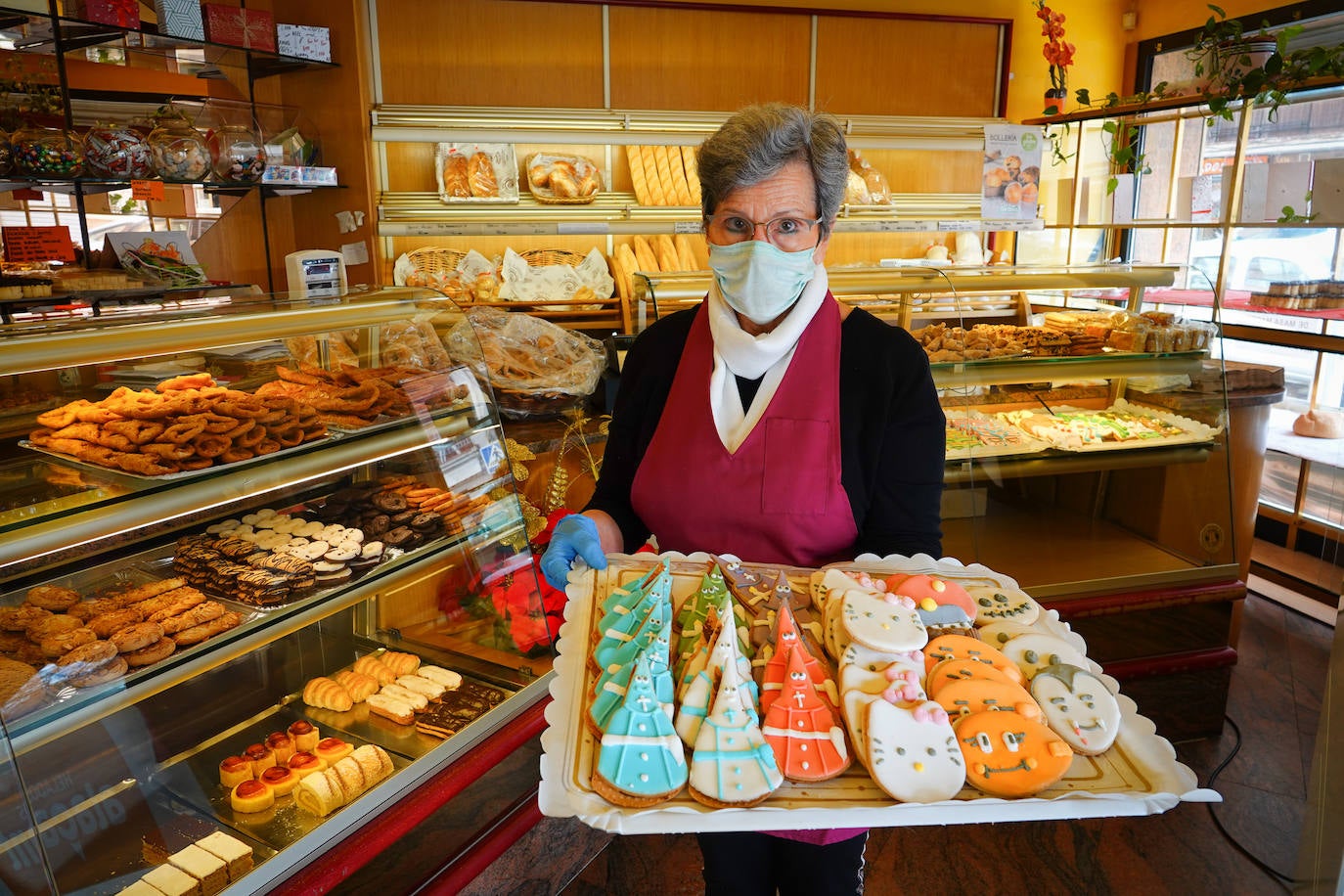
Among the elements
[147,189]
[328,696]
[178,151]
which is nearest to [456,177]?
[178,151]

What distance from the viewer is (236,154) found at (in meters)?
4.59

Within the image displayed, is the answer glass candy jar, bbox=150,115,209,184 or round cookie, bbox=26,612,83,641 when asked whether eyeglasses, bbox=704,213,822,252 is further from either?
glass candy jar, bbox=150,115,209,184

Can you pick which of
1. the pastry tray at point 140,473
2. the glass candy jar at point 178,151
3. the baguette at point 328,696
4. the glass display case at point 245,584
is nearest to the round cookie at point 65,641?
the glass display case at point 245,584

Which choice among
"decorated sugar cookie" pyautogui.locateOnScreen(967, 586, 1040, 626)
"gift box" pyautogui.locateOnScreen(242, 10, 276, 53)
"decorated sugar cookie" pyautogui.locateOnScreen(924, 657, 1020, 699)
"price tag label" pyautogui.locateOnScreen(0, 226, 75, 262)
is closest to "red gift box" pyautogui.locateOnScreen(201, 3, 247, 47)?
"gift box" pyautogui.locateOnScreen(242, 10, 276, 53)

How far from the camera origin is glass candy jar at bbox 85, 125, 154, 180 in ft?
13.0

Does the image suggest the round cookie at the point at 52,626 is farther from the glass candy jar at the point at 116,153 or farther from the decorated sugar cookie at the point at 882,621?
the glass candy jar at the point at 116,153

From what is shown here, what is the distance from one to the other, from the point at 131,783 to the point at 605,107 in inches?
193

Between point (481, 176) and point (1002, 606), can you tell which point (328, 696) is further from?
point (481, 176)

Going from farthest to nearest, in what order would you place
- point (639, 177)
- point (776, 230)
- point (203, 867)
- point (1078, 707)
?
1. point (639, 177)
2. point (776, 230)
3. point (203, 867)
4. point (1078, 707)

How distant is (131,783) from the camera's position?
179 centimetres

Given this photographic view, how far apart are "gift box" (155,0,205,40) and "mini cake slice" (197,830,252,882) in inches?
164

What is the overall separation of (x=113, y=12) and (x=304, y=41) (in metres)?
1.01

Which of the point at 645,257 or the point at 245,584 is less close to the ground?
the point at 645,257

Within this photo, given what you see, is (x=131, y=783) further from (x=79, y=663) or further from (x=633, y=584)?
(x=633, y=584)
